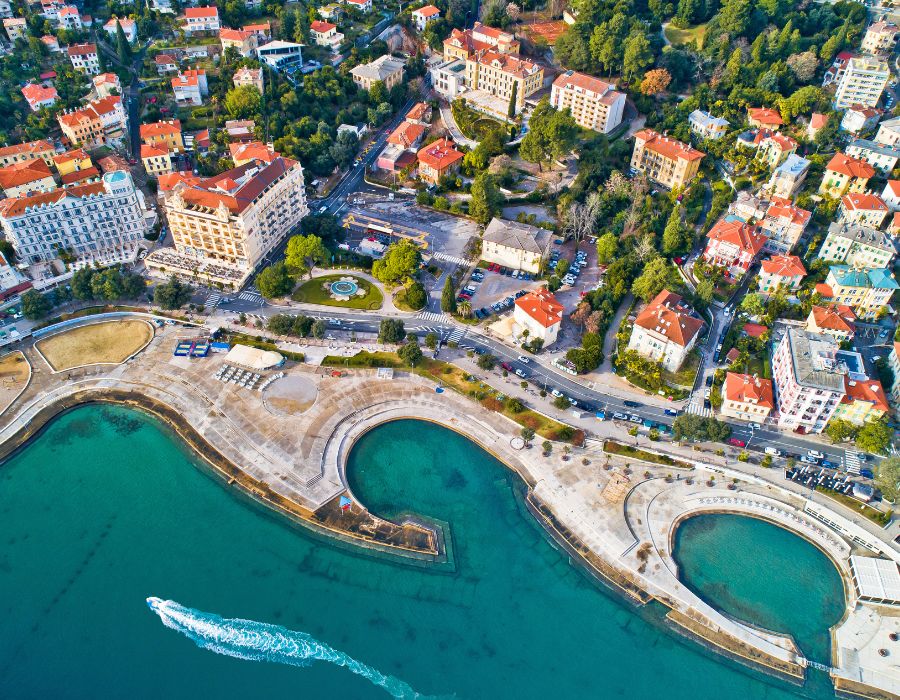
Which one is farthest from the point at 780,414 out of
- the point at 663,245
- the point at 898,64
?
the point at 898,64

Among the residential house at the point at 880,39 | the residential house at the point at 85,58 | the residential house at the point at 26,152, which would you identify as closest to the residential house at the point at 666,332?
the residential house at the point at 880,39

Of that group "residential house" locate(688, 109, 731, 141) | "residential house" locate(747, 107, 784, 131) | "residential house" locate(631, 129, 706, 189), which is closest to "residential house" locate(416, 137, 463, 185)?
"residential house" locate(631, 129, 706, 189)

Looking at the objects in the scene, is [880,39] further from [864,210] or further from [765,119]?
[864,210]

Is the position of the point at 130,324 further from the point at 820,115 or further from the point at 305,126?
the point at 820,115

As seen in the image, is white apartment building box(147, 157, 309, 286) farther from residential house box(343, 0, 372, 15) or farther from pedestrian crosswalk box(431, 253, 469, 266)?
residential house box(343, 0, 372, 15)

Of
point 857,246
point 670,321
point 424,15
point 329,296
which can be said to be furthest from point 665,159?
point 424,15

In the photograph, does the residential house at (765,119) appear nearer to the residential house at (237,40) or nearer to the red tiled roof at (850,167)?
the red tiled roof at (850,167)
